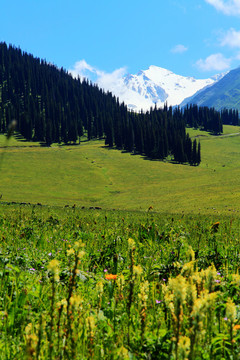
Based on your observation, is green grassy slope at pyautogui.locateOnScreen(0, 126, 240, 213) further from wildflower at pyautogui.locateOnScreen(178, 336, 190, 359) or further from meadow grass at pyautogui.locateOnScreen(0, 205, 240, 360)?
wildflower at pyautogui.locateOnScreen(178, 336, 190, 359)

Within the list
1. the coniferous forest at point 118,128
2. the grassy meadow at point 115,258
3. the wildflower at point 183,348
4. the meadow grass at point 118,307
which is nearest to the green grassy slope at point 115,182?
the grassy meadow at point 115,258

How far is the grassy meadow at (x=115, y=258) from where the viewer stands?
224 cm

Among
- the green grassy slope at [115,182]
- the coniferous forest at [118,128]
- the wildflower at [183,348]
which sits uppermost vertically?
the coniferous forest at [118,128]

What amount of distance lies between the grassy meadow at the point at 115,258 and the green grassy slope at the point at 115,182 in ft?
1.05

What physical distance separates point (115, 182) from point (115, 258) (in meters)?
63.7

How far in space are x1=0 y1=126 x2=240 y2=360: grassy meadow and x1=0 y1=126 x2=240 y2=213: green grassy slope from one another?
1.05 feet

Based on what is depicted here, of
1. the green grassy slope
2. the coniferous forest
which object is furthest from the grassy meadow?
the coniferous forest

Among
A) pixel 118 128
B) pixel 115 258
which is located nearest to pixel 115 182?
pixel 115 258

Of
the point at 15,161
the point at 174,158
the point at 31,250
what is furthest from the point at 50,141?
the point at 31,250

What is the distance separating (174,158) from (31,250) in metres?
111

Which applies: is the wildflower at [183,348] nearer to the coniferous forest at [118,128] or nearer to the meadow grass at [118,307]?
the meadow grass at [118,307]

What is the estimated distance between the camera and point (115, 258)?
5.34m

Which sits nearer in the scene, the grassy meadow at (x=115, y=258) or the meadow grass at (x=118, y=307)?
the meadow grass at (x=118, y=307)

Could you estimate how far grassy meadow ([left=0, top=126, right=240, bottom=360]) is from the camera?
2238 mm
